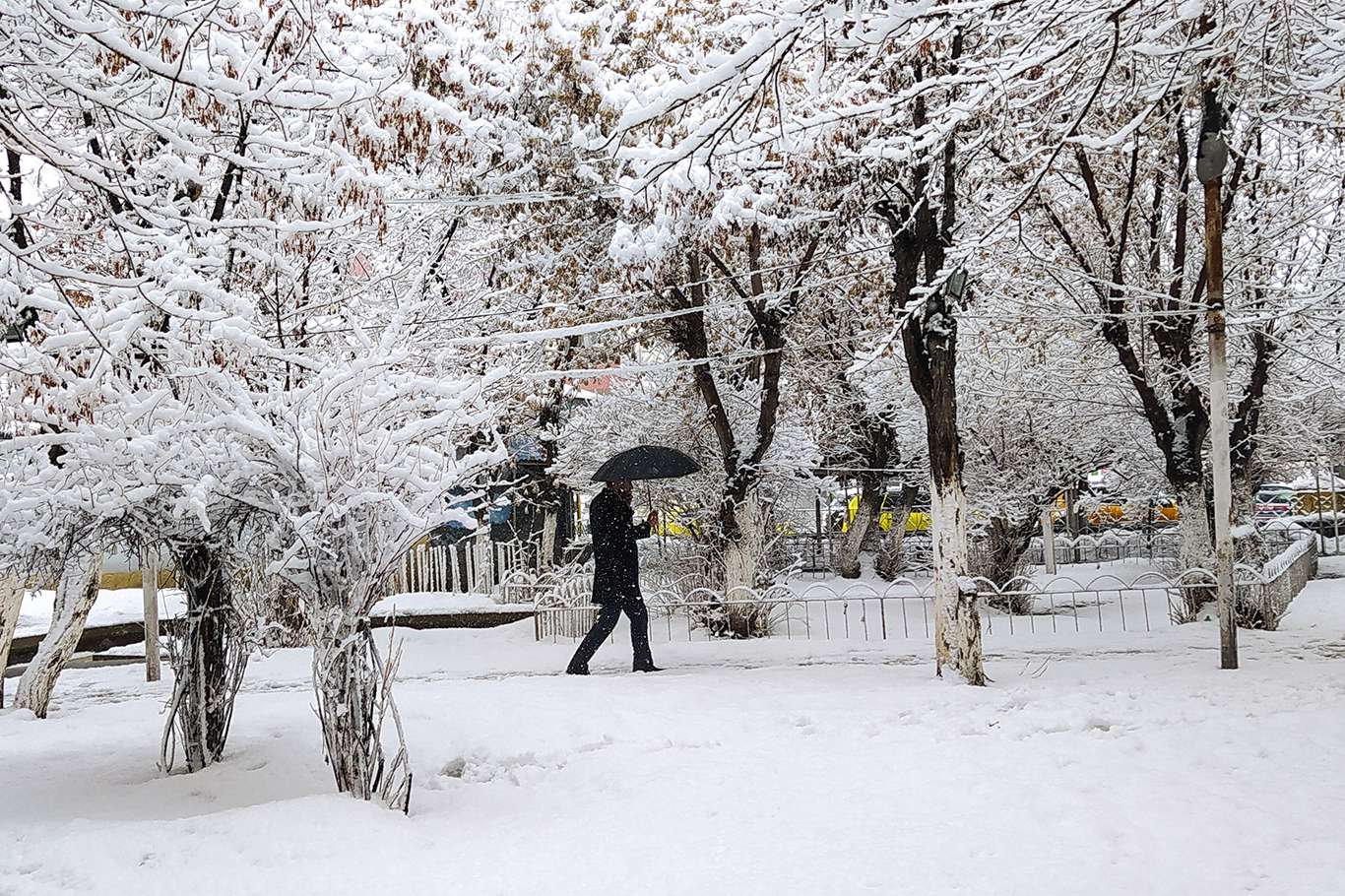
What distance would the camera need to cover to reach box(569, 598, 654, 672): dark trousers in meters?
10.8

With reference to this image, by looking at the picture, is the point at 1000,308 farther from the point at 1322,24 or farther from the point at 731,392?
the point at 1322,24

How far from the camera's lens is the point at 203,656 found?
672cm

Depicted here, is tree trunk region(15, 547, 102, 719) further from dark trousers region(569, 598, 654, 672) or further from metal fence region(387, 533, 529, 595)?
metal fence region(387, 533, 529, 595)

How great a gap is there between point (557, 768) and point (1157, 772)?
346cm

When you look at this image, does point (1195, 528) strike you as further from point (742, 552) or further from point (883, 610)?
point (742, 552)

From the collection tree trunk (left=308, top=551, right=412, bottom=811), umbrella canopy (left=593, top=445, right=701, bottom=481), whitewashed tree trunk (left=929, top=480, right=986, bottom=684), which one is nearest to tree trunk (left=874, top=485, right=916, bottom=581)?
umbrella canopy (left=593, top=445, right=701, bottom=481)

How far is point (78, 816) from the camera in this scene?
5652mm

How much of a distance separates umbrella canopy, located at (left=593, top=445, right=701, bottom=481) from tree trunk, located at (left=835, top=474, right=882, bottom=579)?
7.56 meters

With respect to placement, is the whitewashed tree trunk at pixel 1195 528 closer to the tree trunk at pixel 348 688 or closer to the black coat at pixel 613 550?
the black coat at pixel 613 550

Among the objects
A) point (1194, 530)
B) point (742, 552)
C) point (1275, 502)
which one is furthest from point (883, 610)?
point (1275, 502)

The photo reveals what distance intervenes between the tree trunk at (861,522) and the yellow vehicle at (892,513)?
0.31 m

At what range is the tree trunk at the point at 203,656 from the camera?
663 centimetres

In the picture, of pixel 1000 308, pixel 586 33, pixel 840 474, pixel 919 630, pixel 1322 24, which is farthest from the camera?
pixel 840 474

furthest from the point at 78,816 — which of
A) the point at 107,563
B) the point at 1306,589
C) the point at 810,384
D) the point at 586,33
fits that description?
the point at 107,563
